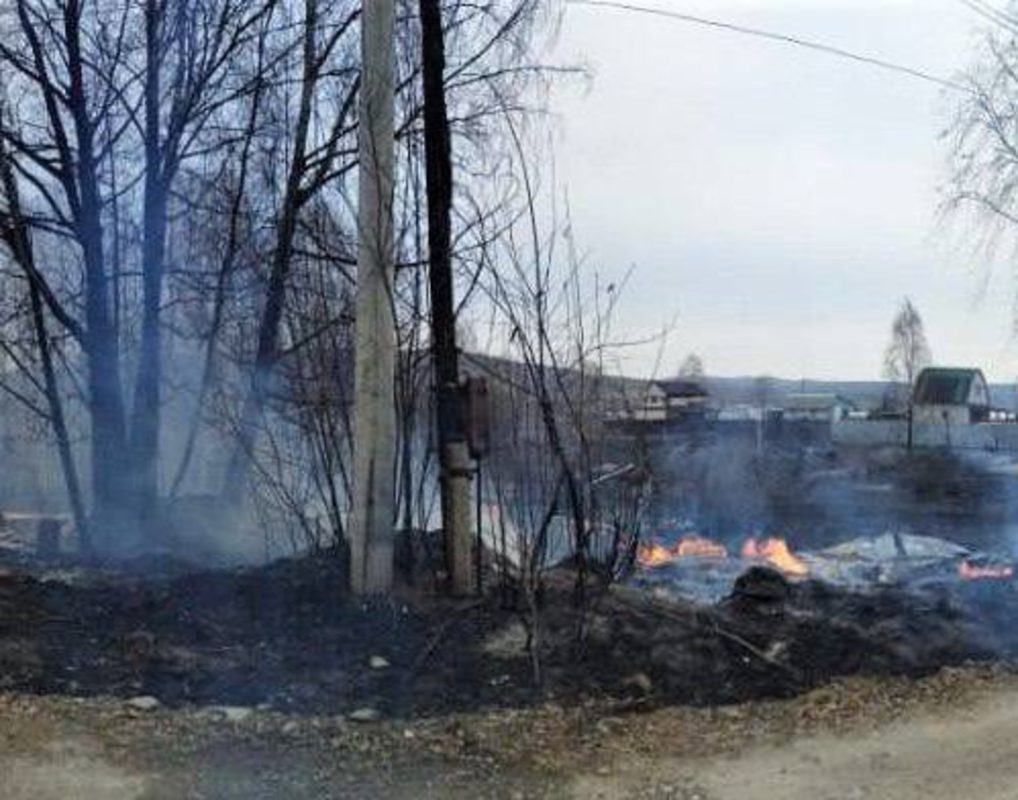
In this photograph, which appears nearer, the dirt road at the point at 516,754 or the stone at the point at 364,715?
the dirt road at the point at 516,754

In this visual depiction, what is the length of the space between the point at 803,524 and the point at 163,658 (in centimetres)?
2128

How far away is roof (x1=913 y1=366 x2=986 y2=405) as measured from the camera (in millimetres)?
59375

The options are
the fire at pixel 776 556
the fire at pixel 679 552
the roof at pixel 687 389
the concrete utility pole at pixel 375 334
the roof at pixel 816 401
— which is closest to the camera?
the concrete utility pole at pixel 375 334

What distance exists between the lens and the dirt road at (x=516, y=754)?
4.73 meters

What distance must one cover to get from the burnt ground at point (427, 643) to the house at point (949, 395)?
2037 inches

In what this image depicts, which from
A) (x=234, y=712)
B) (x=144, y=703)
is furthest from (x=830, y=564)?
(x=144, y=703)

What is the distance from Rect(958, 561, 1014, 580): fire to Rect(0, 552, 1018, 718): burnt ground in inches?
88.2

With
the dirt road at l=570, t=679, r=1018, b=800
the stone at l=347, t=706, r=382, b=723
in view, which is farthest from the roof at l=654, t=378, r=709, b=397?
the stone at l=347, t=706, r=382, b=723

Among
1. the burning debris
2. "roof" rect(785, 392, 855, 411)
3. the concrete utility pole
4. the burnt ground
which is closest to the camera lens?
the burnt ground

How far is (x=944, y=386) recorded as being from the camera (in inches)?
2383

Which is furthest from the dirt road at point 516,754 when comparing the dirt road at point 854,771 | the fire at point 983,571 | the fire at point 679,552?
the fire at point 679,552

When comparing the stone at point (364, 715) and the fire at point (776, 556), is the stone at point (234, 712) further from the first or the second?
the fire at point (776, 556)

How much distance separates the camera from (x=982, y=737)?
5555 millimetres

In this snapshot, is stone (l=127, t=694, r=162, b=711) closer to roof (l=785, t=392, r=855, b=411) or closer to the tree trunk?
the tree trunk
